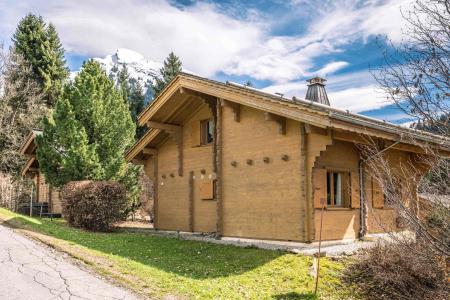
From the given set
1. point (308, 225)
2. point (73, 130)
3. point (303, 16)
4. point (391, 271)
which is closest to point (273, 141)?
point (308, 225)

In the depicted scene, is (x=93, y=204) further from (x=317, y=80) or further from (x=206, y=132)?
(x=317, y=80)

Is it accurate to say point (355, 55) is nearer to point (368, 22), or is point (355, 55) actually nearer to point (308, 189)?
point (368, 22)

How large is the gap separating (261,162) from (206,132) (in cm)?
379

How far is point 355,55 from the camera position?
29.6 ft

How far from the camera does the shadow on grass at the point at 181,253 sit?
9438 mm

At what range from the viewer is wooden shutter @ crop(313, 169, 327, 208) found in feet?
37.0

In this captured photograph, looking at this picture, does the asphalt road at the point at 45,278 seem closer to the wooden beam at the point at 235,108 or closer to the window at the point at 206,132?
the wooden beam at the point at 235,108

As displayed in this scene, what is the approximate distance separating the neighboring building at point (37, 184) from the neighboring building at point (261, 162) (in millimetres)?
11771

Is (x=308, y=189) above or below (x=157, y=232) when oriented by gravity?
above

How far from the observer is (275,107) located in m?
11.2

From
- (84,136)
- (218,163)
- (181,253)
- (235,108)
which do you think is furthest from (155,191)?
(181,253)

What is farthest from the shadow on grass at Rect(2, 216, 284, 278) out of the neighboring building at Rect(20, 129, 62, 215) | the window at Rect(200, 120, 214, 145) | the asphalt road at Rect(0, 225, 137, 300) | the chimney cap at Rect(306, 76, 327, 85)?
the neighboring building at Rect(20, 129, 62, 215)

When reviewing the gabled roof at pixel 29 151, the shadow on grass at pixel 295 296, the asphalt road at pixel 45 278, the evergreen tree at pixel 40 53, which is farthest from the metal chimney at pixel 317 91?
the evergreen tree at pixel 40 53

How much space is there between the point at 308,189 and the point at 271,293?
4.16m
